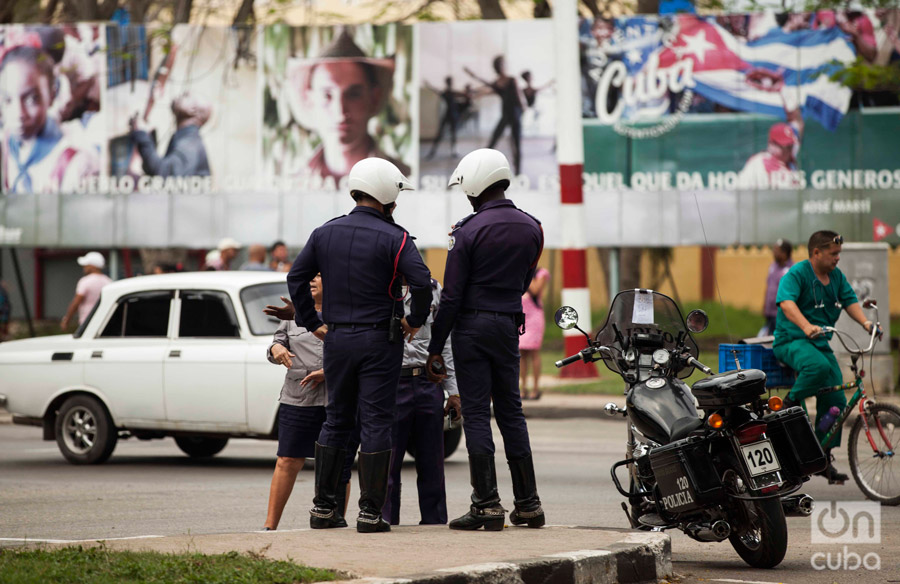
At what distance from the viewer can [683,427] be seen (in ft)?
21.8

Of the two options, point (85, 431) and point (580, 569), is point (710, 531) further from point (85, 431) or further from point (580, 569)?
point (85, 431)

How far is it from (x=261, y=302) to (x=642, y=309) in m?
4.85

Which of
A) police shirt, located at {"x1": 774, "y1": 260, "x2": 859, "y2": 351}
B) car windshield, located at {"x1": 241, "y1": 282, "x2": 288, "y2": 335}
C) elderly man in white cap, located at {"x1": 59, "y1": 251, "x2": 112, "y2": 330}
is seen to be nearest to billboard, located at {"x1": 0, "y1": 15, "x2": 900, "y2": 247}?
elderly man in white cap, located at {"x1": 59, "y1": 251, "x2": 112, "y2": 330}

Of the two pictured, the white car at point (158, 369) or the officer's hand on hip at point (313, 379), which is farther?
the white car at point (158, 369)

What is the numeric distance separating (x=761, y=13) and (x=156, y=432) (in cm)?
1466

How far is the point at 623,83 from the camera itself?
876 inches

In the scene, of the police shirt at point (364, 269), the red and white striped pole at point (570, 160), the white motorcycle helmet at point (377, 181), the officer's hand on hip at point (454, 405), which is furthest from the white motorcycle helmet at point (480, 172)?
the red and white striped pole at point (570, 160)

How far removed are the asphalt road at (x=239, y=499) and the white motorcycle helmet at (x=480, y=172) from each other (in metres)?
2.32

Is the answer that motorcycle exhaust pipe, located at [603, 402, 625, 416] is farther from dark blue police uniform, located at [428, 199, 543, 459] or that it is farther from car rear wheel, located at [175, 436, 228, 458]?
car rear wheel, located at [175, 436, 228, 458]

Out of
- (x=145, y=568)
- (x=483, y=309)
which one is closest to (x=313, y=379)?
(x=483, y=309)

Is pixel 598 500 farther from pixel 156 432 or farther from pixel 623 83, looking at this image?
pixel 623 83

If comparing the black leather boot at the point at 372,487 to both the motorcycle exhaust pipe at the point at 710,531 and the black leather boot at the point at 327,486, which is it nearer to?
the black leather boot at the point at 327,486

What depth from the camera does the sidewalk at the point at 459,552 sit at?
549cm

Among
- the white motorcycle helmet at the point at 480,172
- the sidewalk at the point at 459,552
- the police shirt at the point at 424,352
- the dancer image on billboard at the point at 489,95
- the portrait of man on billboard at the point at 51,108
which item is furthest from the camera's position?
the portrait of man on billboard at the point at 51,108
